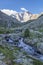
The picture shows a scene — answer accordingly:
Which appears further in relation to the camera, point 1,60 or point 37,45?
point 37,45

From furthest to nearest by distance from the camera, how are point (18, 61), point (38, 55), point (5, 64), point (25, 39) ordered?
point (25, 39) < point (38, 55) < point (18, 61) < point (5, 64)

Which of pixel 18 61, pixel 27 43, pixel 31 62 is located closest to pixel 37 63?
pixel 31 62

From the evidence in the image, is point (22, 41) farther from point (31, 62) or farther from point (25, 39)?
point (31, 62)

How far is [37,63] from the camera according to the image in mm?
39469

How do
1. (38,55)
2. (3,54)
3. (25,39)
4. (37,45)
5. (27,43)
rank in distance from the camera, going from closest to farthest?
(3,54), (38,55), (37,45), (27,43), (25,39)

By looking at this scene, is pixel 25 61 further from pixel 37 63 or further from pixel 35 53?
pixel 35 53

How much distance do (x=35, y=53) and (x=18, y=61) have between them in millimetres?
14793

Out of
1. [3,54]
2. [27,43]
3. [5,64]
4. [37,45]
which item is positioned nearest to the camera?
[5,64]

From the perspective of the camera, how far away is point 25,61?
1532 inches

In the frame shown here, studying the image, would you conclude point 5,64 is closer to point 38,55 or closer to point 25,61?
point 25,61

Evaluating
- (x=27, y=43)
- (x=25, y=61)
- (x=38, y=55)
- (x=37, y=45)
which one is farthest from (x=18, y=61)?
(x=27, y=43)

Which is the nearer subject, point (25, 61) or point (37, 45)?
point (25, 61)

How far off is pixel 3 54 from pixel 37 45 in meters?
17.7

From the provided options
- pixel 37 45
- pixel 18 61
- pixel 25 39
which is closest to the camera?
pixel 18 61
